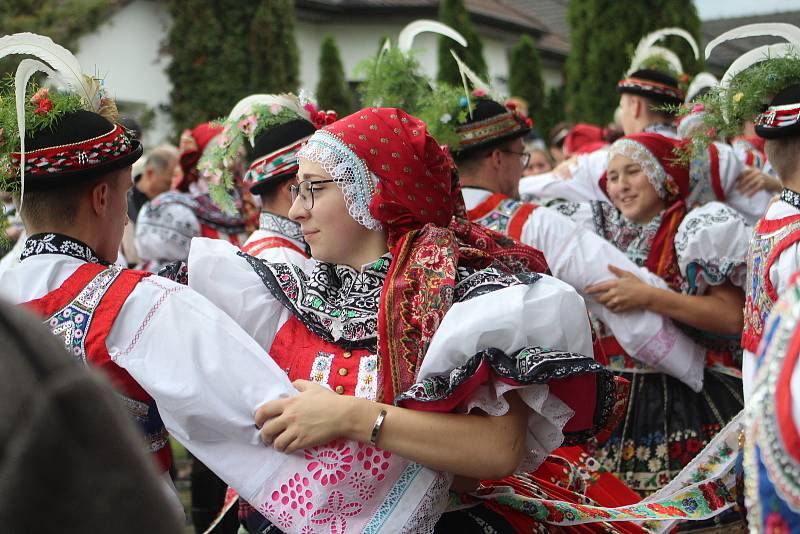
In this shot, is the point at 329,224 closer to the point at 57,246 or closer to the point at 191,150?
the point at 57,246

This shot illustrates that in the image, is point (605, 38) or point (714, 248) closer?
point (714, 248)

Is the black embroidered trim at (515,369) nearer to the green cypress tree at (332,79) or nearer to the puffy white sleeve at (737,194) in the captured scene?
the puffy white sleeve at (737,194)

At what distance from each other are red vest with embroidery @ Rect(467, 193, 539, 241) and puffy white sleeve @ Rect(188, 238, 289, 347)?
154 cm

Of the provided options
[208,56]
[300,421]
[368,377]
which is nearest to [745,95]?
Result: [368,377]

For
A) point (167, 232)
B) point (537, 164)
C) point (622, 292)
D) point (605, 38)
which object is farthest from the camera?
point (605, 38)

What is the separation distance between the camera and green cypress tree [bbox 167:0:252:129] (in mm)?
14711

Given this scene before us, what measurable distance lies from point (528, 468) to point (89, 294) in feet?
3.76

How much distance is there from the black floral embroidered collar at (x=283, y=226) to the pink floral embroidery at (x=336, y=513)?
67.2 inches

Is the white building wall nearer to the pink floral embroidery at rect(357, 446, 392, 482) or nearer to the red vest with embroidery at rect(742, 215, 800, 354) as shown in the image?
the red vest with embroidery at rect(742, 215, 800, 354)

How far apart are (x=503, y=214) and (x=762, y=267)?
1325 mm

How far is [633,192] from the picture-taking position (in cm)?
432

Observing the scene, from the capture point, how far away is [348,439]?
85.1 inches

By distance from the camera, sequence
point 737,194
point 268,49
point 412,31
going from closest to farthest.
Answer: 1. point 412,31
2. point 737,194
3. point 268,49

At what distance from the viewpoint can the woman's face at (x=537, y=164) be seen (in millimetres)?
7535
